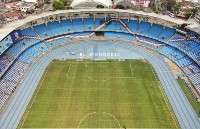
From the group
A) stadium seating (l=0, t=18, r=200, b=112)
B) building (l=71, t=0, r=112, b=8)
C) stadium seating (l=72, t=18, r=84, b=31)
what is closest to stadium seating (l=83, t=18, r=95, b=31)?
stadium seating (l=0, t=18, r=200, b=112)

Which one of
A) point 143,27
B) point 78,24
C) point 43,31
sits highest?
point 78,24

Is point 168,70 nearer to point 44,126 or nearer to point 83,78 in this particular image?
point 83,78

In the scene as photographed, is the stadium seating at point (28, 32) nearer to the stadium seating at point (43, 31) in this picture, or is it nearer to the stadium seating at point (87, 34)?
the stadium seating at point (87, 34)

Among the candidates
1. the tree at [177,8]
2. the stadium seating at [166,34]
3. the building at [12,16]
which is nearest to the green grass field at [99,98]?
the stadium seating at [166,34]

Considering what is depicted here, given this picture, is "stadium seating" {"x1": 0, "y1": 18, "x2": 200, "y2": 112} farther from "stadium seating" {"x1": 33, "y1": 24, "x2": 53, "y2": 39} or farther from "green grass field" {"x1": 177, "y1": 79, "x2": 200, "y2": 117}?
"green grass field" {"x1": 177, "y1": 79, "x2": 200, "y2": 117}

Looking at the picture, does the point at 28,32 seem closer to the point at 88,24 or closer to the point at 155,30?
the point at 88,24

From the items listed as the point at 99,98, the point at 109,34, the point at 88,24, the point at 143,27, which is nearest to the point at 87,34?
the point at 88,24

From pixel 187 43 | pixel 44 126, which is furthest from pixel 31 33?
pixel 187 43
